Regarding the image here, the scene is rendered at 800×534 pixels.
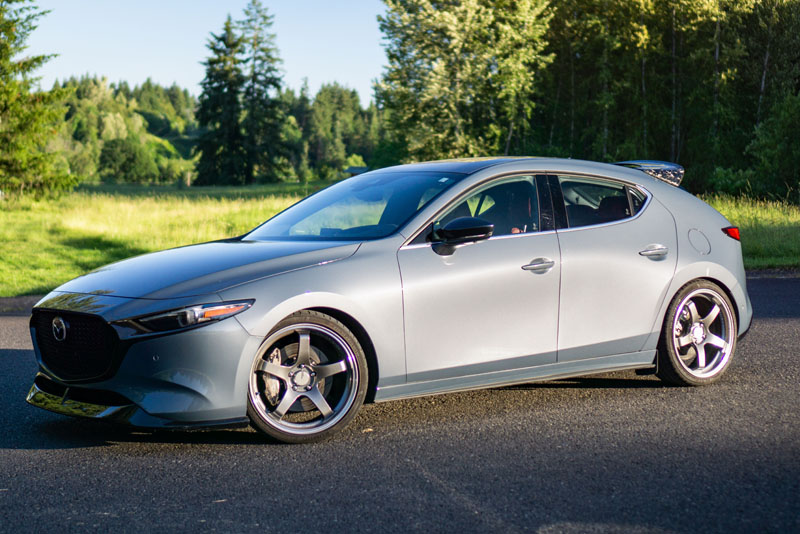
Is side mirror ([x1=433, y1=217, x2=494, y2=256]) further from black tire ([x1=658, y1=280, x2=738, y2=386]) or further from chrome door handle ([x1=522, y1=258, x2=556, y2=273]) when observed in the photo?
black tire ([x1=658, y1=280, x2=738, y2=386])

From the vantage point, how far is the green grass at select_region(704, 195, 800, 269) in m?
15.8

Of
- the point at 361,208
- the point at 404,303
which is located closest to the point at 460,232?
the point at 404,303

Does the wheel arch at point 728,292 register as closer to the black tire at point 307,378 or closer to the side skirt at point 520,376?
the side skirt at point 520,376

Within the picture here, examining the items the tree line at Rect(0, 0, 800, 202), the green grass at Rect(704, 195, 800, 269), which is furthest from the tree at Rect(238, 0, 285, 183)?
the green grass at Rect(704, 195, 800, 269)

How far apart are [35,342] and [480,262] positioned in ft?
9.14

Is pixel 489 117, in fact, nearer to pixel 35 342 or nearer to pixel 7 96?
pixel 7 96

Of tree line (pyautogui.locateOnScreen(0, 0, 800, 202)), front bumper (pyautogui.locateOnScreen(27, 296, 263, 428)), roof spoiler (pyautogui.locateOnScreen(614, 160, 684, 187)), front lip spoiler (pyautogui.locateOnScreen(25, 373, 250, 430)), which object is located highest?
tree line (pyautogui.locateOnScreen(0, 0, 800, 202))

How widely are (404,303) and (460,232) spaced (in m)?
0.55

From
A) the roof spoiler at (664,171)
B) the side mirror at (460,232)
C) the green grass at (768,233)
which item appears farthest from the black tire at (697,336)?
the green grass at (768,233)

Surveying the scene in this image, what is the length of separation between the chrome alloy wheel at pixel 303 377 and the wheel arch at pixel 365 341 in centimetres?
11

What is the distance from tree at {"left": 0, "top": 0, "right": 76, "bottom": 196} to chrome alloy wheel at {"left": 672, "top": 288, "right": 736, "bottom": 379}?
32987 mm

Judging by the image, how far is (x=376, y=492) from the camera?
13.7 ft

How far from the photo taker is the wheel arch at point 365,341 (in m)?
5.10

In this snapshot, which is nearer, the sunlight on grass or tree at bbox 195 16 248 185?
the sunlight on grass
